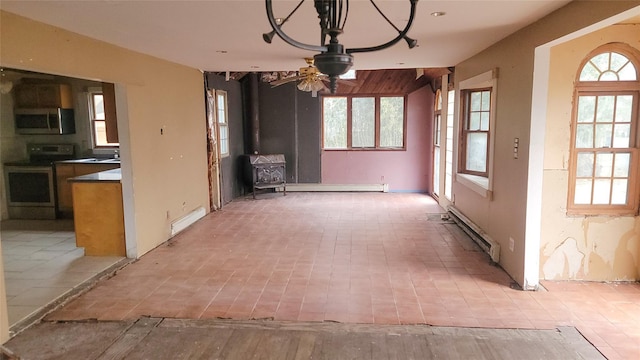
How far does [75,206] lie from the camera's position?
4586 millimetres

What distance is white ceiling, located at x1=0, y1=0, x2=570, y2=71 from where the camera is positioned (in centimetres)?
280

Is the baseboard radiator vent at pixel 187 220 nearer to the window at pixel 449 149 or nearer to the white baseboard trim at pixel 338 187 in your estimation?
the white baseboard trim at pixel 338 187

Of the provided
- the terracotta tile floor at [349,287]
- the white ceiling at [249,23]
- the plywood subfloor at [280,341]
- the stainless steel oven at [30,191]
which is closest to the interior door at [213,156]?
the terracotta tile floor at [349,287]

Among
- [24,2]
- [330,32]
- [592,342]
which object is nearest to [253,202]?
[24,2]

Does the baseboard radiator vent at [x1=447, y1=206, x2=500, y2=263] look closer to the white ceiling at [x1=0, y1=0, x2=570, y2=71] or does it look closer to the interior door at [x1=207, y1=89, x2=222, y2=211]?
the white ceiling at [x1=0, y1=0, x2=570, y2=71]

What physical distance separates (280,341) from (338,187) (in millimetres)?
6094

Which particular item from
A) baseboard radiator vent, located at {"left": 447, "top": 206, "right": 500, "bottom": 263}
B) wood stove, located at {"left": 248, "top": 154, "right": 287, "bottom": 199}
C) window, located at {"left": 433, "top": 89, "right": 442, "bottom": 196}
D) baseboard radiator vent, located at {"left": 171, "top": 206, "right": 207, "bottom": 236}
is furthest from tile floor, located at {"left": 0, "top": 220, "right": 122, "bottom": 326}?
window, located at {"left": 433, "top": 89, "right": 442, "bottom": 196}

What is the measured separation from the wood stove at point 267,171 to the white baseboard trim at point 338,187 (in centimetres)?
47

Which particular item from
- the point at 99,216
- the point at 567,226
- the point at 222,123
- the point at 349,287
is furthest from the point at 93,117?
the point at 567,226

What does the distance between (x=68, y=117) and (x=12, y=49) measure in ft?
12.8

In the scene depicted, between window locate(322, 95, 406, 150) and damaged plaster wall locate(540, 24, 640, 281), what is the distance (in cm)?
495

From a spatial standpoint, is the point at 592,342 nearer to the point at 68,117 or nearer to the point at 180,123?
the point at 180,123

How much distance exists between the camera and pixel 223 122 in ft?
24.7

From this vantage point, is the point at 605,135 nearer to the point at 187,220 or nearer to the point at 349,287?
the point at 349,287
